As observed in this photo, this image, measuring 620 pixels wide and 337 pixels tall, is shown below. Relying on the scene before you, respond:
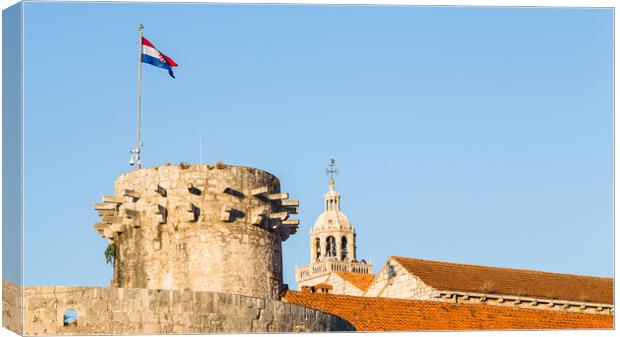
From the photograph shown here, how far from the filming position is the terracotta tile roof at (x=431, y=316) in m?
32.4

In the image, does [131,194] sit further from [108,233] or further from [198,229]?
[198,229]

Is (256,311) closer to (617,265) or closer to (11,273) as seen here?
(11,273)

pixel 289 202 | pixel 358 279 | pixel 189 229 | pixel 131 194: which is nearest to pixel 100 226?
pixel 131 194

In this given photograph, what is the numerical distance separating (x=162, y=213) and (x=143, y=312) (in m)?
5.08

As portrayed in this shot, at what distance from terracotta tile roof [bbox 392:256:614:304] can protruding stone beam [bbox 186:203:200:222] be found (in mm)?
15961

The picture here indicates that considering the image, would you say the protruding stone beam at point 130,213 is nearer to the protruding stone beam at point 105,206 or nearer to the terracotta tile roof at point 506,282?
the protruding stone beam at point 105,206

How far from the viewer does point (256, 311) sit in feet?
72.5

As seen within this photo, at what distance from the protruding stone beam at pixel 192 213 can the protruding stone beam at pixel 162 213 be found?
35cm

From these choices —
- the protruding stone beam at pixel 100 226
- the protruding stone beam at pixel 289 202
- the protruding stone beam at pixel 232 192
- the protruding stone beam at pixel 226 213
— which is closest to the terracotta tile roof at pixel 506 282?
the protruding stone beam at pixel 289 202

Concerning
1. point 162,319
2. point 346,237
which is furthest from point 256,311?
point 346,237

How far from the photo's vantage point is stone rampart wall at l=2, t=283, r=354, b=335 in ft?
66.4

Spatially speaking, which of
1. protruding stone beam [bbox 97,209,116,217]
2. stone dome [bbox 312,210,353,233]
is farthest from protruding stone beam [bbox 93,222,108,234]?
stone dome [bbox 312,210,353,233]

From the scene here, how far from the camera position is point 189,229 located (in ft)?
84.6

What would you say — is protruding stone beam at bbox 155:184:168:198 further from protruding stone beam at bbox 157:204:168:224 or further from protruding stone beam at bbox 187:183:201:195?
protruding stone beam at bbox 187:183:201:195
